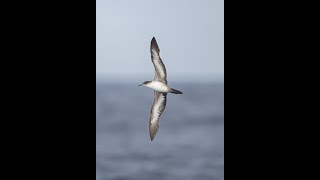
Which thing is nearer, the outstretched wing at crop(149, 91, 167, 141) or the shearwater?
the shearwater

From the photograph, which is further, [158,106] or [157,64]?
[158,106]

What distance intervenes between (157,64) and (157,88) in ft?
1.16

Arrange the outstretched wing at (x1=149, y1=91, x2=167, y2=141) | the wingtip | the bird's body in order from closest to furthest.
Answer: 1. the wingtip
2. the bird's body
3. the outstretched wing at (x1=149, y1=91, x2=167, y2=141)

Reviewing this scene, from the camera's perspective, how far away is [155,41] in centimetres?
678

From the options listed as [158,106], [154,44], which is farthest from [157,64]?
[158,106]

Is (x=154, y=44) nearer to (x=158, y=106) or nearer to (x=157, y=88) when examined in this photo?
(x=157, y=88)

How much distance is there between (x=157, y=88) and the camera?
7066 mm

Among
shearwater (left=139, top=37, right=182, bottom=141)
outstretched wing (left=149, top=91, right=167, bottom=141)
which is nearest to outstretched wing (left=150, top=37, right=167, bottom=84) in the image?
shearwater (left=139, top=37, right=182, bottom=141)

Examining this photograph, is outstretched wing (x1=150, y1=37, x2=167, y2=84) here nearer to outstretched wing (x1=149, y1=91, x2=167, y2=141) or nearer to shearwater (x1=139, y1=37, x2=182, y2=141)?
shearwater (x1=139, y1=37, x2=182, y2=141)

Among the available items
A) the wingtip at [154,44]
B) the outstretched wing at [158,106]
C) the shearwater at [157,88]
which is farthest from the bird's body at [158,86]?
the wingtip at [154,44]

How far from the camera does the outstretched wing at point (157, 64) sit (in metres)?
6.82

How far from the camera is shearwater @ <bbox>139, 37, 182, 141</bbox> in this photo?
6859 millimetres
